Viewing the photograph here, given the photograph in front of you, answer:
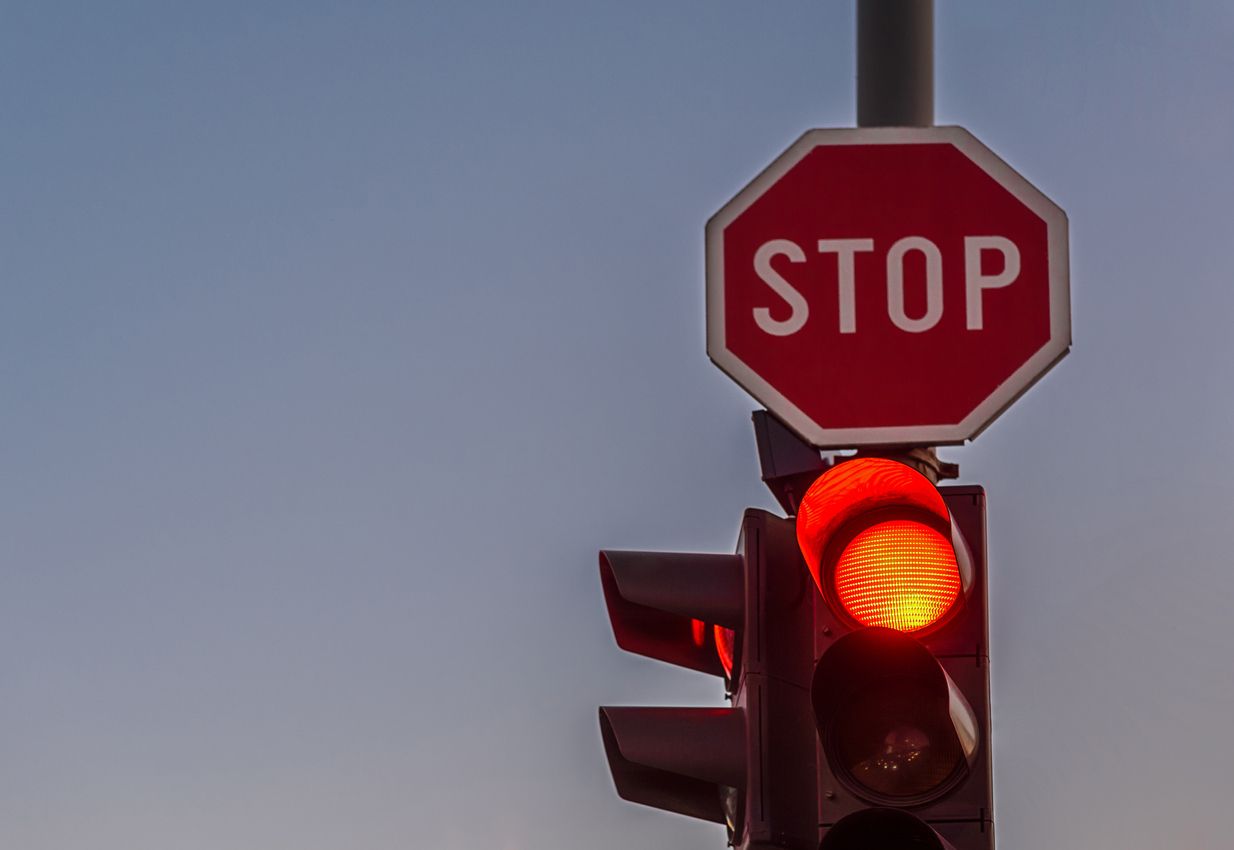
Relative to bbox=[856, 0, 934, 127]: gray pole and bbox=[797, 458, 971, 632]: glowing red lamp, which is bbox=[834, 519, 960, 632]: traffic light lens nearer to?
bbox=[797, 458, 971, 632]: glowing red lamp

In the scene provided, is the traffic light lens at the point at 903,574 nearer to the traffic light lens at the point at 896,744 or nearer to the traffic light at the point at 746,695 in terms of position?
the traffic light lens at the point at 896,744

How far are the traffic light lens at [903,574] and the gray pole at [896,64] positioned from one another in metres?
0.98

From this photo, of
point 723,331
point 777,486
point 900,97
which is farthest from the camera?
point 777,486

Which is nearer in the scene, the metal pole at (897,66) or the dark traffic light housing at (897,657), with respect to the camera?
the dark traffic light housing at (897,657)

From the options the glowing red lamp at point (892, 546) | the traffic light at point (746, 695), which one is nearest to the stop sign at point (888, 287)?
the glowing red lamp at point (892, 546)

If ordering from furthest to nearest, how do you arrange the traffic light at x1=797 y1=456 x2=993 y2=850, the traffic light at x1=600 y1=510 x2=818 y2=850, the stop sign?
the traffic light at x1=600 y1=510 x2=818 y2=850 → the stop sign → the traffic light at x1=797 y1=456 x2=993 y2=850

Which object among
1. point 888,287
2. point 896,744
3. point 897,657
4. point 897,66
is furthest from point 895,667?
point 897,66

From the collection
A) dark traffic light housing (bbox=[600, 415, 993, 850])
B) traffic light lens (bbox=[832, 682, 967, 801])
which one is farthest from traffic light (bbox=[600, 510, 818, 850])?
traffic light lens (bbox=[832, 682, 967, 801])

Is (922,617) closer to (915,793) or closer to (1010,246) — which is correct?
(915,793)

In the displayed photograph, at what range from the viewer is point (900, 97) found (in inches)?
169

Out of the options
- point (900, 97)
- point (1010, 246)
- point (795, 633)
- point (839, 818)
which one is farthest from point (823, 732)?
Result: point (900, 97)

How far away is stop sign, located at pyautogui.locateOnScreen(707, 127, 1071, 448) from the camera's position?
3910 millimetres

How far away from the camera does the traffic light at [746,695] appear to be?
4438 millimetres

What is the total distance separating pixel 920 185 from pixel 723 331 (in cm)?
48
